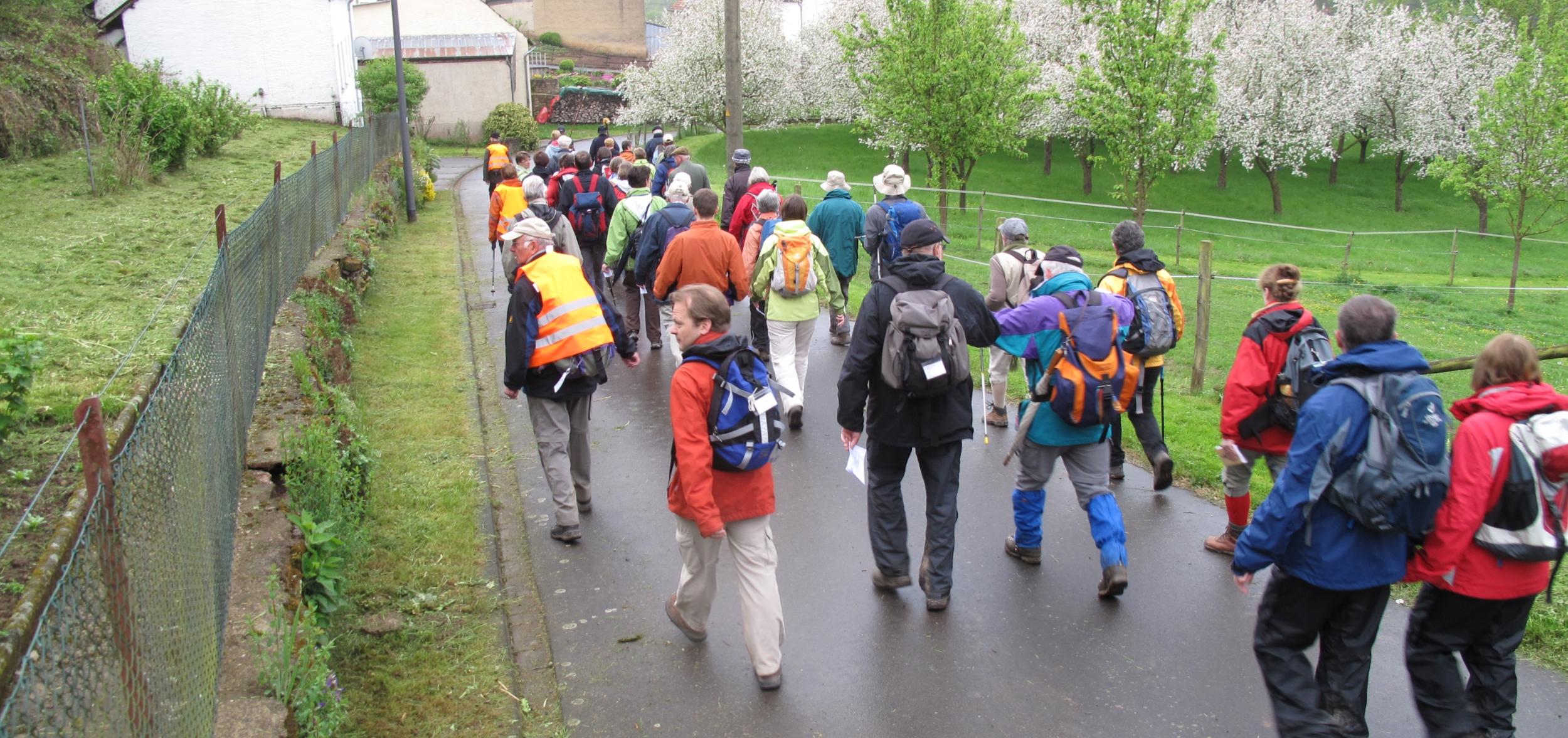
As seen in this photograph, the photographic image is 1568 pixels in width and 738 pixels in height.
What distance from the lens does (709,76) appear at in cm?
4506

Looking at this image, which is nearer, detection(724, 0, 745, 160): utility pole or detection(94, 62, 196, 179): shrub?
detection(94, 62, 196, 179): shrub

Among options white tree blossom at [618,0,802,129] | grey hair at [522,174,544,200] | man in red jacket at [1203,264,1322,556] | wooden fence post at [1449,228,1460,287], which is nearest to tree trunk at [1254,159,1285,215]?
wooden fence post at [1449,228,1460,287]

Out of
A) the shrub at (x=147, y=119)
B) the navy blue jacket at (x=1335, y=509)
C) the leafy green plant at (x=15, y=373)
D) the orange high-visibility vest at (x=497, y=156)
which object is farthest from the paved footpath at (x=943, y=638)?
the orange high-visibility vest at (x=497, y=156)

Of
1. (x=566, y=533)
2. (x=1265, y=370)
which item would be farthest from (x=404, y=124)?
(x=1265, y=370)

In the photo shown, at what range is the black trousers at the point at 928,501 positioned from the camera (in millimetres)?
5332

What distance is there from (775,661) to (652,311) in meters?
6.52

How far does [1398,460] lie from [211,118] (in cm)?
1843

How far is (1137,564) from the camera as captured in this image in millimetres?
5930

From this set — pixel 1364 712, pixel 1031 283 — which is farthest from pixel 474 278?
pixel 1364 712

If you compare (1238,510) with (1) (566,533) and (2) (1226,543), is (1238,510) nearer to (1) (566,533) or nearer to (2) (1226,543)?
(2) (1226,543)

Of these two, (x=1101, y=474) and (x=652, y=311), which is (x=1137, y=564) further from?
(x=652, y=311)

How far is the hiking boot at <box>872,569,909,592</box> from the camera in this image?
5.55m

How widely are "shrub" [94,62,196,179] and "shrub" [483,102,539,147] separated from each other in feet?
78.7

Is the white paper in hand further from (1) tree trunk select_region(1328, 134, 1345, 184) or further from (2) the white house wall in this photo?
(1) tree trunk select_region(1328, 134, 1345, 184)
